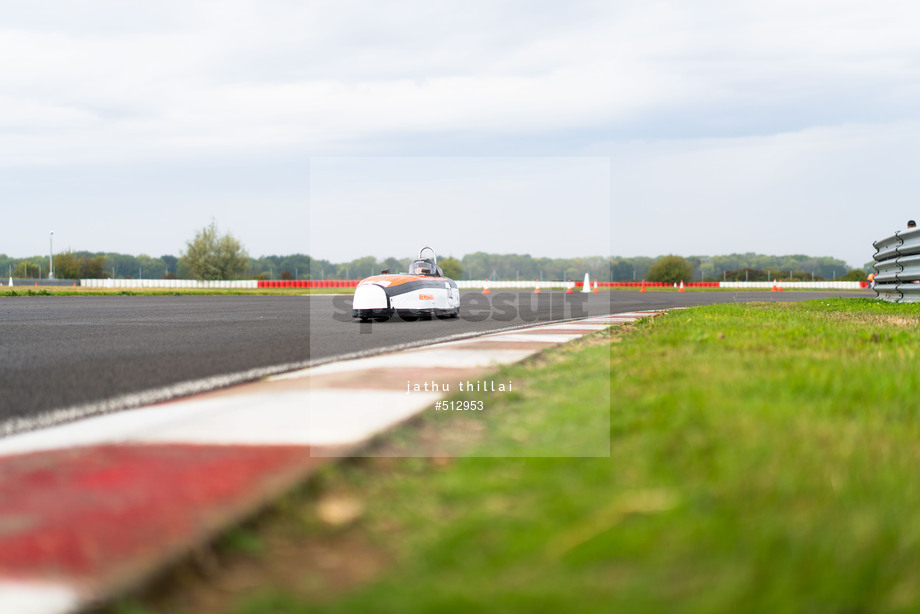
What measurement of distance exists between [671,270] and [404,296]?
8276 centimetres

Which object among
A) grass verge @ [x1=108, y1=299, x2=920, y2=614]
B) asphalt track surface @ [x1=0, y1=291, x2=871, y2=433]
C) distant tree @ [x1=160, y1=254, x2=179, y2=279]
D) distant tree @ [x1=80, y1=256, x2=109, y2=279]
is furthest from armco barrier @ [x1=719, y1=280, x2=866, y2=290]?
distant tree @ [x1=160, y1=254, x2=179, y2=279]

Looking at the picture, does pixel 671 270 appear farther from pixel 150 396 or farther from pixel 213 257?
pixel 150 396

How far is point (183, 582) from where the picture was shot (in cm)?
189

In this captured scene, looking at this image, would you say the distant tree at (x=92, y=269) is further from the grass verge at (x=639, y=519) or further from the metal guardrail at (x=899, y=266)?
the grass verge at (x=639, y=519)

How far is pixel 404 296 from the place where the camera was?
39.2 feet

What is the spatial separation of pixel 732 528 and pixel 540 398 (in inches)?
89.8

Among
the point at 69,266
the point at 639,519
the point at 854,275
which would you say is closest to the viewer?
the point at 639,519

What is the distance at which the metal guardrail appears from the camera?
36.2ft

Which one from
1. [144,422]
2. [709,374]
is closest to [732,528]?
[709,374]

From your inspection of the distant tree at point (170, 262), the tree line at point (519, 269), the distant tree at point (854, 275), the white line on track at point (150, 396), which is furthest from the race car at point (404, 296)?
the distant tree at point (170, 262)

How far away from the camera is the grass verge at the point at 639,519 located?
1737 millimetres

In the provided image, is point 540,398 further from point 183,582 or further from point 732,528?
point 183,582

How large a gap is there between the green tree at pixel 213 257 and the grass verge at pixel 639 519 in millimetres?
79415

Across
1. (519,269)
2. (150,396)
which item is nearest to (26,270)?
(519,269)
